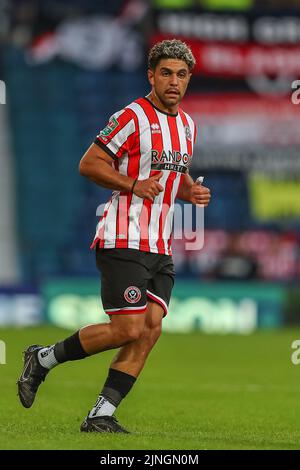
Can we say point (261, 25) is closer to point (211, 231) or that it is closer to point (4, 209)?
point (211, 231)

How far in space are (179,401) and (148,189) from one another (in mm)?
3053

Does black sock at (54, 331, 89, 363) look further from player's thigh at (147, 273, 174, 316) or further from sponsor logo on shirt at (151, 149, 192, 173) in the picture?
sponsor logo on shirt at (151, 149, 192, 173)

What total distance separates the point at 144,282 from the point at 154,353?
26.3 ft

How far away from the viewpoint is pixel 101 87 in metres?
22.8

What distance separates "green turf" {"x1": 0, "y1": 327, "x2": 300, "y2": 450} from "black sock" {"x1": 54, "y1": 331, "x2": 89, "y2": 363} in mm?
421

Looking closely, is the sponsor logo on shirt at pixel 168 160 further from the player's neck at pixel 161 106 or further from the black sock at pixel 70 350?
the black sock at pixel 70 350

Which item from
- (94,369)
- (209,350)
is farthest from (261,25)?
(94,369)

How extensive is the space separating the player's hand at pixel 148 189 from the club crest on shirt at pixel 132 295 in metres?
0.51

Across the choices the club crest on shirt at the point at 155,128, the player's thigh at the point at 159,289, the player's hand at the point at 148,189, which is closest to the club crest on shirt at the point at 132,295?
the player's thigh at the point at 159,289

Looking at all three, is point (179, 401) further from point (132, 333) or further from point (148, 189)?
point (148, 189)

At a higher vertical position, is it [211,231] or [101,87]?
[101,87]

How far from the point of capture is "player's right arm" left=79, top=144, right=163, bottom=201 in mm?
6488

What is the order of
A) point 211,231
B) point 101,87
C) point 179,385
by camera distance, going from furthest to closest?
point 101,87 < point 211,231 < point 179,385

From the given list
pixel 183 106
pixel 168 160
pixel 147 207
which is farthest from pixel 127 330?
pixel 183 106
